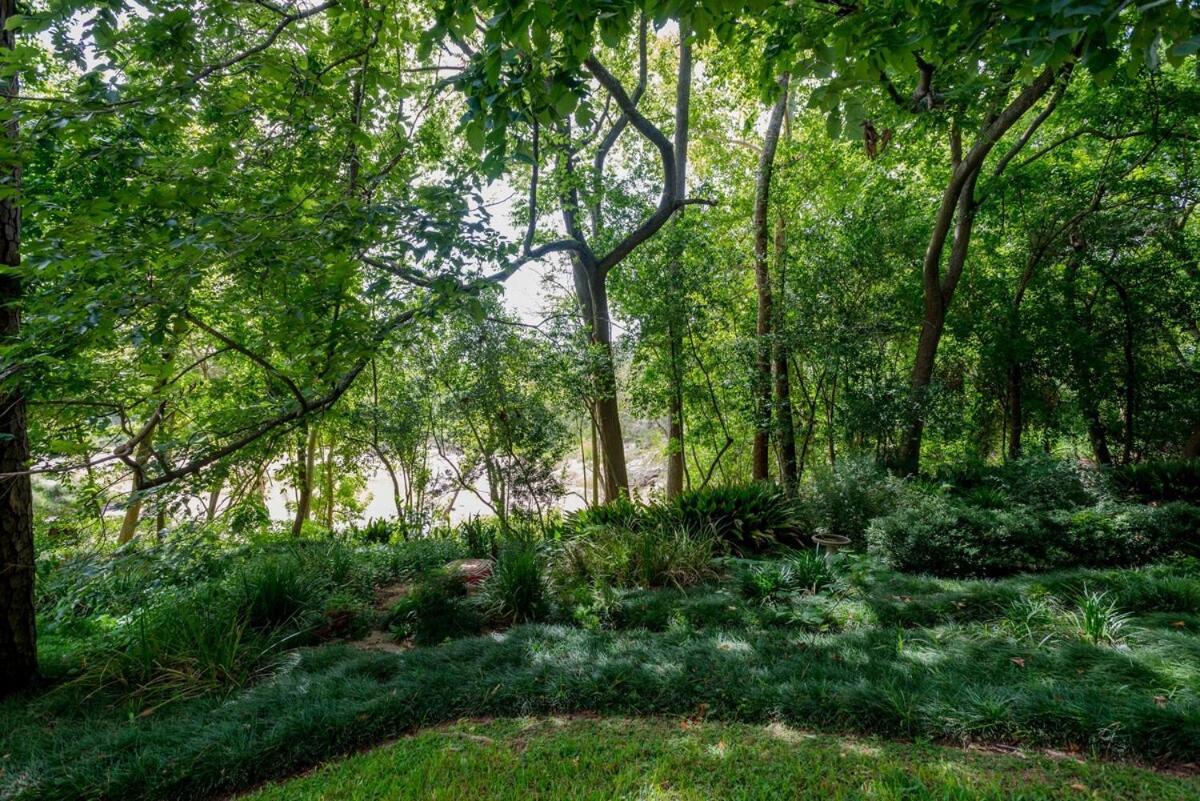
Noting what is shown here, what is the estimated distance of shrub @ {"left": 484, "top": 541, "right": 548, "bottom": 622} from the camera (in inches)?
176

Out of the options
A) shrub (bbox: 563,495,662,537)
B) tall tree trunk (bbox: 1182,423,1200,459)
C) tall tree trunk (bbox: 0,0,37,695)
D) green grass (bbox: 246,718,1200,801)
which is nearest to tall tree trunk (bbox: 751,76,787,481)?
shrub (bbox: 563,495,662,537)

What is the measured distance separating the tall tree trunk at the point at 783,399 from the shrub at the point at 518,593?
418 cm

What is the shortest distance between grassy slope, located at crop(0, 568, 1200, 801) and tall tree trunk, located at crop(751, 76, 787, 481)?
169 inches

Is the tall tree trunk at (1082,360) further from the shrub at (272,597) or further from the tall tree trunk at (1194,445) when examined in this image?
the shrub at (272,597)

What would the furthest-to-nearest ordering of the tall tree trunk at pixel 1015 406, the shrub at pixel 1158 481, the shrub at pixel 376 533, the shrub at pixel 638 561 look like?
the shrub at pixel 376 533, the tall tree trunk at pixel 1015 406, the shrub at pixel 1158 481, the shrub at pixel 638 561

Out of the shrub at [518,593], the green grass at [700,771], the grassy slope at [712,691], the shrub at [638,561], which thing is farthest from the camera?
the shrub at [638,561]

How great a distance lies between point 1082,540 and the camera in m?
4.78

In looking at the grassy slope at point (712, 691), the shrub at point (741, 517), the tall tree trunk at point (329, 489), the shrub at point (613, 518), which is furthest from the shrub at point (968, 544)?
the tall tree trunk at point (329, 489)

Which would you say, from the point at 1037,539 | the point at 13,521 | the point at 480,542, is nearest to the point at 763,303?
the point at 1037,539

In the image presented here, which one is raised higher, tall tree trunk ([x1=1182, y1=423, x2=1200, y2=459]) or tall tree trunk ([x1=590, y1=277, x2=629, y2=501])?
tall tree trunk ([x1=590, y1=277, x2=629, y2=501])

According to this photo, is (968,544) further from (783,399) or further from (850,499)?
(783,399)

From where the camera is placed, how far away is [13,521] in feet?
11.7

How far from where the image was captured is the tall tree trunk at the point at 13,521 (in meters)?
3.48

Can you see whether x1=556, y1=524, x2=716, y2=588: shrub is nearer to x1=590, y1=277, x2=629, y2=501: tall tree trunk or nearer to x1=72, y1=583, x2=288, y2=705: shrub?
x1=72, y1=583, x2=288, y2=705: shrub
